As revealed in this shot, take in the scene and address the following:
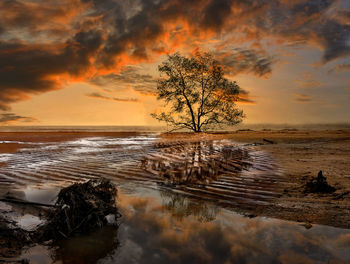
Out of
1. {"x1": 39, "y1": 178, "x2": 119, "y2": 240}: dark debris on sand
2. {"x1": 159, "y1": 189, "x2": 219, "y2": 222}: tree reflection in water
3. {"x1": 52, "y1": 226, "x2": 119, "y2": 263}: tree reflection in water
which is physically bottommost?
{"x1": 52, "y1": 226, "x2": 119, "y2": 263}: tree reflection in water

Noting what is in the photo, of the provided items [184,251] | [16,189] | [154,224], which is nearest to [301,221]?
[184,251]

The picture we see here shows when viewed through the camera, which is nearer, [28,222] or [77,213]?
[77,213]

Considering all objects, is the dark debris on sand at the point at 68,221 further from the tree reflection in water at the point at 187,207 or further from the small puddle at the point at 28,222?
the tree reflection in water at the point at 187,207

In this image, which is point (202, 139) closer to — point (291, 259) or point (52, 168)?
point (52, 168)

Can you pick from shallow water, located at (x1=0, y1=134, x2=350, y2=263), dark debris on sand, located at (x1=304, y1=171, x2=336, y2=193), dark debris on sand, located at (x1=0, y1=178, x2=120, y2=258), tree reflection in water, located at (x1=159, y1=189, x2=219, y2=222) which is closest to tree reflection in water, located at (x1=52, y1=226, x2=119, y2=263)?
shallow water, located at (x1=0, y1=134, x2=350, y2=263)

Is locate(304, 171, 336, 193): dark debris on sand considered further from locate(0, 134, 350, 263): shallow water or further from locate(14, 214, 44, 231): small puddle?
locate(14, 214, 44, 231): small puddle

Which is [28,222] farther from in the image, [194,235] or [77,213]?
[194,235]

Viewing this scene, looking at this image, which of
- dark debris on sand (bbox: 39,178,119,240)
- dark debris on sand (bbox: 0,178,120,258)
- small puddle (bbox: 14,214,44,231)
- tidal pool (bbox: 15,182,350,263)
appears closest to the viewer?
tidal pool (bbox: 15,182,350,263)

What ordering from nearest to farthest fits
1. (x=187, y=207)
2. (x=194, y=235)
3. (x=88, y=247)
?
(x=88, y=247)
(x=194, y=235)
(x=187, y=207)

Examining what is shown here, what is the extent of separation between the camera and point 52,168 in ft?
24.6

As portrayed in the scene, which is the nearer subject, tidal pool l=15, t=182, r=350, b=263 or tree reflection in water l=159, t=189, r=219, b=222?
tidal pool l=15, t=182, r=350, b=263

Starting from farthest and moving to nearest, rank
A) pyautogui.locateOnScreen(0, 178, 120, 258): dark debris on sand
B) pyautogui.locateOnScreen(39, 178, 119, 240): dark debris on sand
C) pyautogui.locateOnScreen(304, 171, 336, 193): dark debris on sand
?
pyautogui.locateOnScreen(304, 171, 336, 193): dark debris on sand
pyautogui.locateOnScreen(39, 178, 119, 240): dark debris on sand
pyautogui.locateOnScreen(0, 178, 120, 258): dark debris on sand

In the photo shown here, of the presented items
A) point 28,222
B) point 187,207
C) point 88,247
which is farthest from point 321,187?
point 28,222

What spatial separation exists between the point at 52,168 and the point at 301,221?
284 inches
